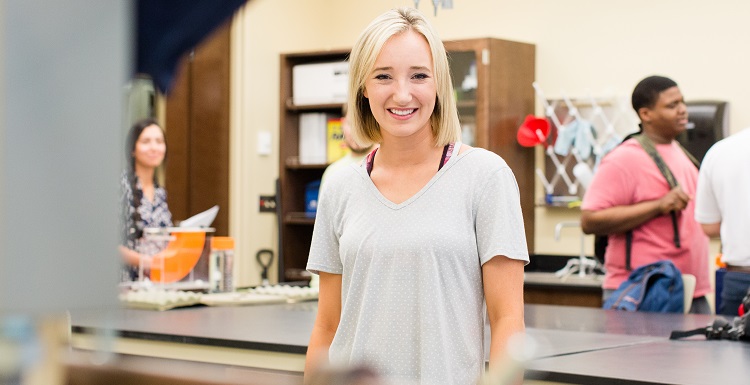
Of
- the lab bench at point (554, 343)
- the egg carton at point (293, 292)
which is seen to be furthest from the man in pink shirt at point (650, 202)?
the egg carton at point (293, 292)

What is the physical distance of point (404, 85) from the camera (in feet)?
5.44

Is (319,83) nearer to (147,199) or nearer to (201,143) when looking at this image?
(201,143)

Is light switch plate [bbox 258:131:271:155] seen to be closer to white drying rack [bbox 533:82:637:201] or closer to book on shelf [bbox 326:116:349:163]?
book on shelf [bbox 326:116:349:163]

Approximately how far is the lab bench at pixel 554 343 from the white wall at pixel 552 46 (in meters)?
2.59

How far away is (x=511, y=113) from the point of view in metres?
6.25

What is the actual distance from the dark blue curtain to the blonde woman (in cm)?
94

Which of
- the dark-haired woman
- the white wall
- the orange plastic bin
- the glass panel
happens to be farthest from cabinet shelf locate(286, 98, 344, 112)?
the orange plastic bin

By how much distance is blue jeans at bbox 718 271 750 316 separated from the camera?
3.49 metres

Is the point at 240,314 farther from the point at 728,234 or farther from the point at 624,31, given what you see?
the point at 624,31

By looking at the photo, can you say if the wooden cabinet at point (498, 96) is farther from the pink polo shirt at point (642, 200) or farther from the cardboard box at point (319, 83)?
the pink polo shirt at point (642, 200)

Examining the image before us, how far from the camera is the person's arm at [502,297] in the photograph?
5.22 feet

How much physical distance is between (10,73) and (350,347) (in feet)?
4.13

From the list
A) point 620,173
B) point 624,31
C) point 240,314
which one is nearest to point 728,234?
point 620,173

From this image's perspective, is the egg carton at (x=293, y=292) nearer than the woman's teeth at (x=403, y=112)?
No
